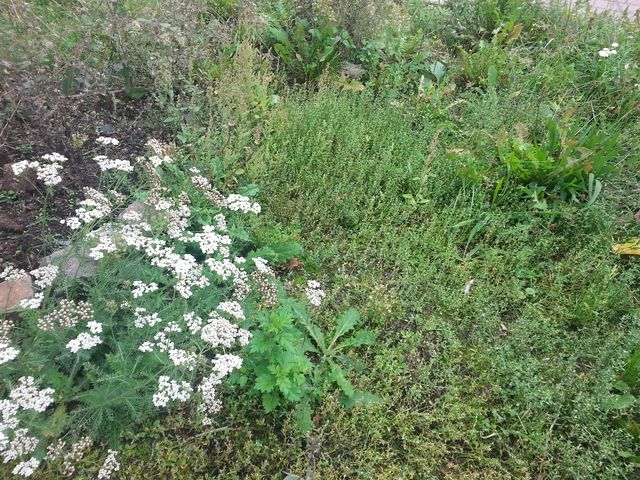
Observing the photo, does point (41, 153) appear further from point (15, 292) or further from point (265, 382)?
point (265, 382)

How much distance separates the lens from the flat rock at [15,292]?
2318 millimetres

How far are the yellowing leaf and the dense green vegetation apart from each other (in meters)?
0.04

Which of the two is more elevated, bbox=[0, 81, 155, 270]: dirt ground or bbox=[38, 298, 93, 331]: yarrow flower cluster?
bbox=[38, 298, 93, 331]: yarrow flower cluster

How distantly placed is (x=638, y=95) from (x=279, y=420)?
430 cm

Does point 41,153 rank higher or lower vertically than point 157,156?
lower

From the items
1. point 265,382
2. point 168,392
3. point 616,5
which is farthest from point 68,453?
point 616,5

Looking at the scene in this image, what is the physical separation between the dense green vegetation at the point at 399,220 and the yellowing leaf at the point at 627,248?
0.04m

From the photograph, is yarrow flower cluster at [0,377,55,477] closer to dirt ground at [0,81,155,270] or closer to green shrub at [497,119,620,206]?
dirt ground at [0,81,155,270]

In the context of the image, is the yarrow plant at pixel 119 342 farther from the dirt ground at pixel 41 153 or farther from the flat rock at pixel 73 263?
the dirt ground at pixel 41 153

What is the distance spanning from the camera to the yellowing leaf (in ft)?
11.1

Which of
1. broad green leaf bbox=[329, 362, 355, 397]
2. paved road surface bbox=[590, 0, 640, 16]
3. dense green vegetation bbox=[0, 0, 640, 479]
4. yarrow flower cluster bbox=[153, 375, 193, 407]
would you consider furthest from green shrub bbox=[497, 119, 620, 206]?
paved road surface bbox=[590, 0, 640, 16]

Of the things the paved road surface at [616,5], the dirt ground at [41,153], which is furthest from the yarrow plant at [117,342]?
the paved road surface at [616,5]

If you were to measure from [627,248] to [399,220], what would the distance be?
1631 millimetres

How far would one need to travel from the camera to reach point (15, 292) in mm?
2375
